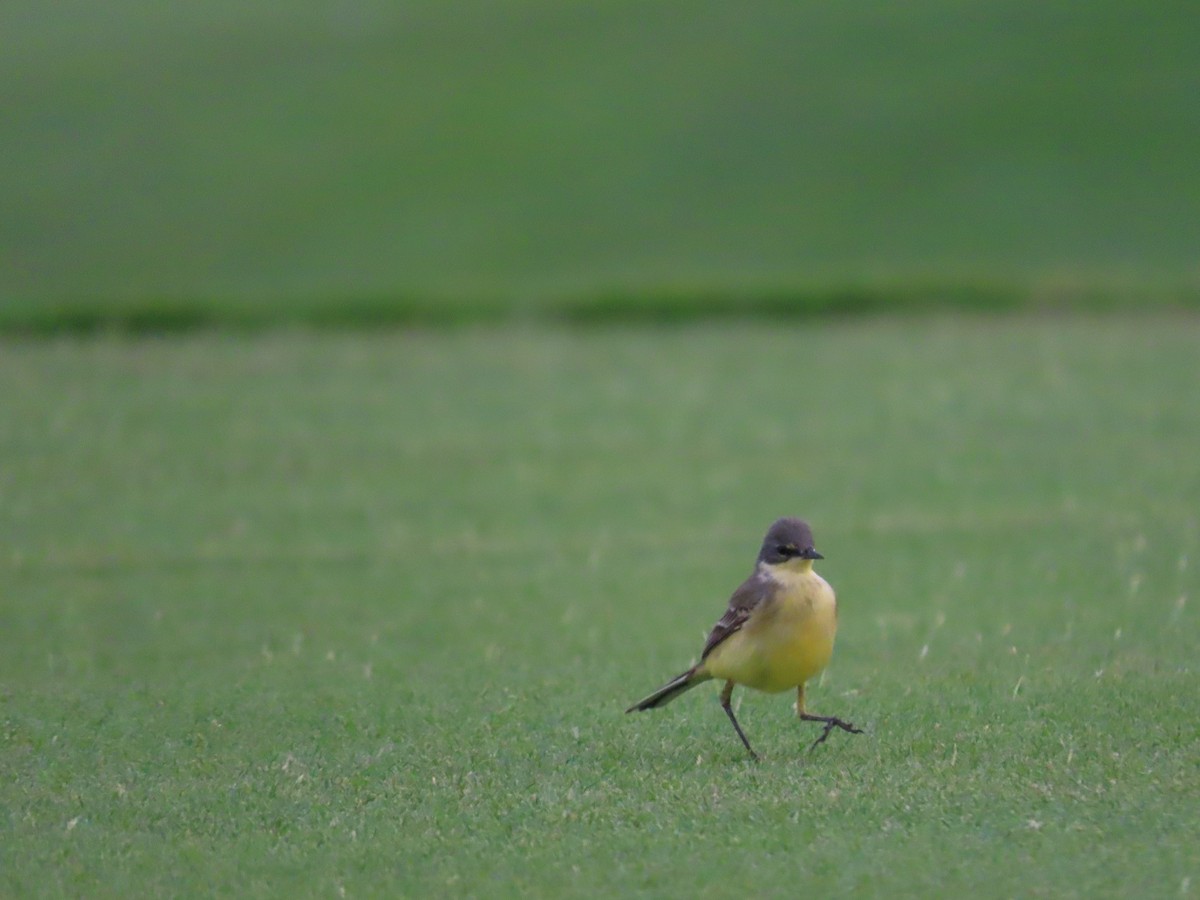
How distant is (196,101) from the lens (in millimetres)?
38719

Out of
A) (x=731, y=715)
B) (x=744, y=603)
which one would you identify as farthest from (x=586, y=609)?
(x=744, y=603)

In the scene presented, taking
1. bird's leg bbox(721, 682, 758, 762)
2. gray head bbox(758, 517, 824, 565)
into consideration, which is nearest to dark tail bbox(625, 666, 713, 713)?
bird's leg bbox(721, 682, 758, 762)

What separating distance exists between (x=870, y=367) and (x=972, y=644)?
1244 centimetres

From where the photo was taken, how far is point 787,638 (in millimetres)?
7828

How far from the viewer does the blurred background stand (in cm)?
3117

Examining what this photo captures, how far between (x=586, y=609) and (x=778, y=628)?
5.00 m

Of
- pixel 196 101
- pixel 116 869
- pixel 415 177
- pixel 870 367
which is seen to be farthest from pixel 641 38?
pixel 116 869

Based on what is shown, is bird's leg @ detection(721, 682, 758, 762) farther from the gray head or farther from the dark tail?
the gray head

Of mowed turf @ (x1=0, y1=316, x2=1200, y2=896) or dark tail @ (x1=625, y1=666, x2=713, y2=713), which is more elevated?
dark tail @ (x1=625, y1=666, x2=713, y2=713)

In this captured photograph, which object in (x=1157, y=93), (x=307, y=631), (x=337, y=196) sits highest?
(x=1157, y=93)

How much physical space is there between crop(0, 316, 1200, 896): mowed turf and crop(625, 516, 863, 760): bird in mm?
400

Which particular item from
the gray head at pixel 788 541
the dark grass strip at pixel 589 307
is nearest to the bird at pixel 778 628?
the gray head at pixel 788 541

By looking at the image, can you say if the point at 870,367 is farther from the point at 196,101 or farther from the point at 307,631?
the point at 196,101

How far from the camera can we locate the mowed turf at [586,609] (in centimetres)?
693
